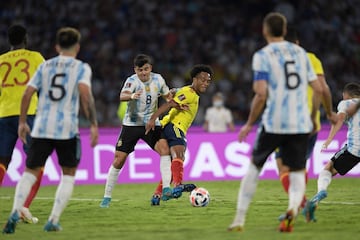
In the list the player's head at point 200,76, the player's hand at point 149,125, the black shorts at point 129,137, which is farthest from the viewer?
the player's head at point 200,76

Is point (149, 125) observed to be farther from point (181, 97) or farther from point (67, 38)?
point (67, 38)

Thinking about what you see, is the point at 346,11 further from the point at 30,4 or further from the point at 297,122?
Answer: the point at 297,122

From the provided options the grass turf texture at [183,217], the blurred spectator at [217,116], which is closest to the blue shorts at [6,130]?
the grass turf texture at [183,217]

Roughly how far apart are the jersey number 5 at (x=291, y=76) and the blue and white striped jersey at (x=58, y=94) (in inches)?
85.0

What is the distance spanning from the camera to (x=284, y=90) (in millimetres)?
9273

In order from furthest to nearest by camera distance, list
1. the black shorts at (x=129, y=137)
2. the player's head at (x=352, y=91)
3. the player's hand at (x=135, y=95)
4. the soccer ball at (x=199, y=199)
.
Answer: the black shorts at (x=129, y=137) < the soccer ball at (x=199, y=199) < the player's hand at (x=135, y=95) < the player's head at (x=352, y=91)

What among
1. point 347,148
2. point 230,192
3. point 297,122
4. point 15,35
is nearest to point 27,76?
point 15,35

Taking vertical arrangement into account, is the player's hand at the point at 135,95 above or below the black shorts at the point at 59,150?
above

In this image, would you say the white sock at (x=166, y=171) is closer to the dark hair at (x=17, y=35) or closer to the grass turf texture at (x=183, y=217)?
the grass turf texture at (x=183, y=217)

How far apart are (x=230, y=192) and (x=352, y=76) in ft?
35.1

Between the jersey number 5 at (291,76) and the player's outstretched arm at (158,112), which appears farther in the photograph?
the player's outstretched arm at (158,112)

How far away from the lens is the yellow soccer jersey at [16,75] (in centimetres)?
1117

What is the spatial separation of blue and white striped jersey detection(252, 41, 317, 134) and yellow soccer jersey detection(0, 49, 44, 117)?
3.30m

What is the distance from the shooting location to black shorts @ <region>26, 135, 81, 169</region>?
31.7ft
